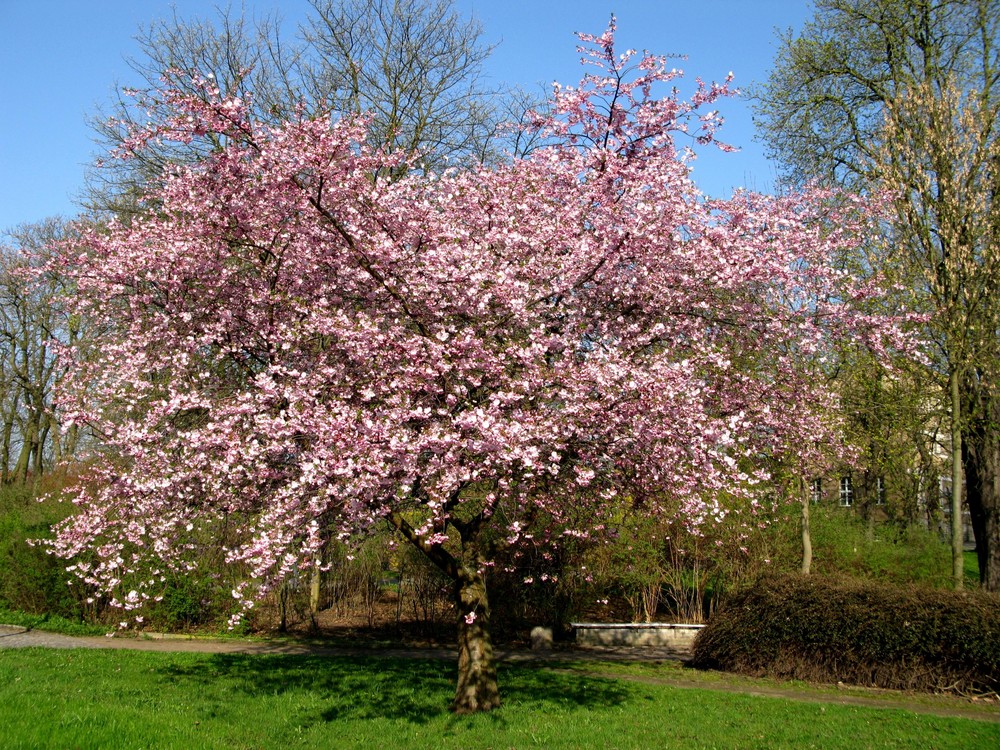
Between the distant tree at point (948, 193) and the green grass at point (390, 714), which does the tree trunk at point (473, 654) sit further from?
the distant tree at point (948, 193)

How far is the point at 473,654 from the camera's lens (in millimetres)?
8680

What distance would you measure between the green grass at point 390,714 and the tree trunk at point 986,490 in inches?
247

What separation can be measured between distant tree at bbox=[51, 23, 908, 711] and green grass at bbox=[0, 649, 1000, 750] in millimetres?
966

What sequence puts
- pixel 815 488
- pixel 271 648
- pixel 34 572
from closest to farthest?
pixel 271 648
pixel 34 572
pixel 815 488

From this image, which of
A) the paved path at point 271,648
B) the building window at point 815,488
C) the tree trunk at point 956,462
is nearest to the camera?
the tree trunk at point 956,462

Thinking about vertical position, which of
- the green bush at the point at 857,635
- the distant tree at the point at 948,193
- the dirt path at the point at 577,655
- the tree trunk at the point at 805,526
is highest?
the distant tree at the point at 948,193

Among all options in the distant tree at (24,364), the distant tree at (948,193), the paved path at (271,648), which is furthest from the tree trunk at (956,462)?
the distant tree at (24,364)

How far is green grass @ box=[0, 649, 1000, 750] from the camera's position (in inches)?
288

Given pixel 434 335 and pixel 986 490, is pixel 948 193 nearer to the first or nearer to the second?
pixel 986 490

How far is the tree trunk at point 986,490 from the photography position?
1363 cm

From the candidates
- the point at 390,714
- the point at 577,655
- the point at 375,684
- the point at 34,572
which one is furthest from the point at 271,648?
the point at 390,714

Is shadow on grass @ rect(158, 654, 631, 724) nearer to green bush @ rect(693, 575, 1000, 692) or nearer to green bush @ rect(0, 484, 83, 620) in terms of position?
green bush @ rect(693, 575, 1000, 692)

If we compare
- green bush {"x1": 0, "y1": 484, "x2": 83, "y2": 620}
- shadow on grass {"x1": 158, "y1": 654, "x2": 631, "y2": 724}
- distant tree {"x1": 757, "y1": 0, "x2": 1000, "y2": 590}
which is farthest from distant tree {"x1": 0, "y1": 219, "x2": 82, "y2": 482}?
distant tree {"x1": 757, "y1": 0, "x2": 1000, "y2": 590}

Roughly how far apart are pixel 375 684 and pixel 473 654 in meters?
2.05
